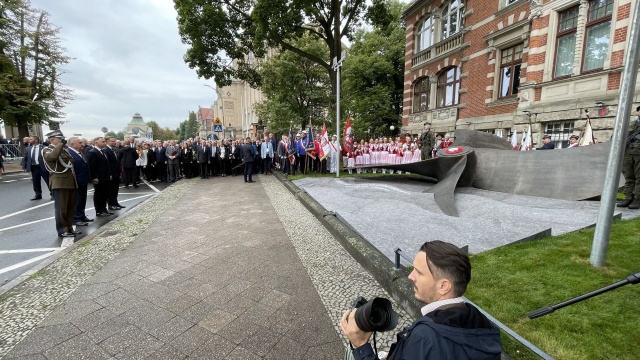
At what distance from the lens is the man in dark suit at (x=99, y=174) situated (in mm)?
7215

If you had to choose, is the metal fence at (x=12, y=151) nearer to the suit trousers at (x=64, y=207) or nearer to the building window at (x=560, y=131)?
the suit trousers at (x=64, y=207)

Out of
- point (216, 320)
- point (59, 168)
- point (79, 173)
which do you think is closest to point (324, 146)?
point (79, 173)

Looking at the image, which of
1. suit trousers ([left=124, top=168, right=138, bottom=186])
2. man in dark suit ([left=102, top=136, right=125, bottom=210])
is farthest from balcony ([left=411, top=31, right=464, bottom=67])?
suit trousers ([left=124, top=168, right=138, bottom=186])

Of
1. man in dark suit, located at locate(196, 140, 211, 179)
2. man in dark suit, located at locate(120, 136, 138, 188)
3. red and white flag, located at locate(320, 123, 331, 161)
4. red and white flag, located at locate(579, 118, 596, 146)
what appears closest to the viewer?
red and white flag, located at locate(579, 118, 596, 146)

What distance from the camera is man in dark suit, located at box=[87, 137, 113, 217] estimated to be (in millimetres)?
7215

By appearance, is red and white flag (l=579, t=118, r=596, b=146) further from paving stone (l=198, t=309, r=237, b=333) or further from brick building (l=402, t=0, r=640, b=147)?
paving stone (l=198, t=309, r=237, b=333)

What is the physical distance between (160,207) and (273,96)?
22.5m

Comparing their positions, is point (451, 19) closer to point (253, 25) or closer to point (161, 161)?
point (253, 25)

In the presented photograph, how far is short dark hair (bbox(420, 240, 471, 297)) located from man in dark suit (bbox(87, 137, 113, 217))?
8.23 meters

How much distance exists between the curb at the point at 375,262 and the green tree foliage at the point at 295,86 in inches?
838

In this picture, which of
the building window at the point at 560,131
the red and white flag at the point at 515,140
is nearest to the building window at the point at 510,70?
the red and white flag at the point at 515,140

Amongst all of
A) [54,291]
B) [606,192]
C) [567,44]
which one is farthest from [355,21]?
[54,291]

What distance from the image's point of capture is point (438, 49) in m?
19.1

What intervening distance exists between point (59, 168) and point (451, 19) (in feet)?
68.1
